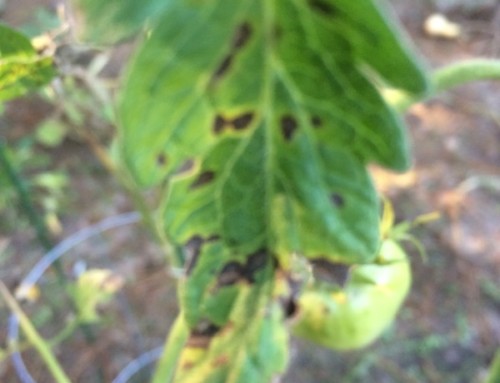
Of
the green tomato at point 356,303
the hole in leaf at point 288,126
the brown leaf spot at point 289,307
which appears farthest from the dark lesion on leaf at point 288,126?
the green tomato at point 356,303

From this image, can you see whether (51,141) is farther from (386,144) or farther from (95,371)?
(386,144)

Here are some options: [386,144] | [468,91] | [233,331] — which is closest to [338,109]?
[386,144]

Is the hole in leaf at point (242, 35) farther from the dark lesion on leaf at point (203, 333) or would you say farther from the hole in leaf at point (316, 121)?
the dark lesion on leaf at point (203, 333)

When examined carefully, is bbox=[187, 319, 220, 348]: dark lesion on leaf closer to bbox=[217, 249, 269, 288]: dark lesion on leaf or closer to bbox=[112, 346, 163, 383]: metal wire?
bbox=[217, 249, 269, 288]: dark lesion on leaf

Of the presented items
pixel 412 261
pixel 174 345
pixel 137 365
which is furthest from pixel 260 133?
pixel 412 261

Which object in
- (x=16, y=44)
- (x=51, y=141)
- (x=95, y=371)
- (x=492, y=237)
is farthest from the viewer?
(x=51, y=141)

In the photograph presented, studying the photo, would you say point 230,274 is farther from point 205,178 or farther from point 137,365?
Result: point 137,365
